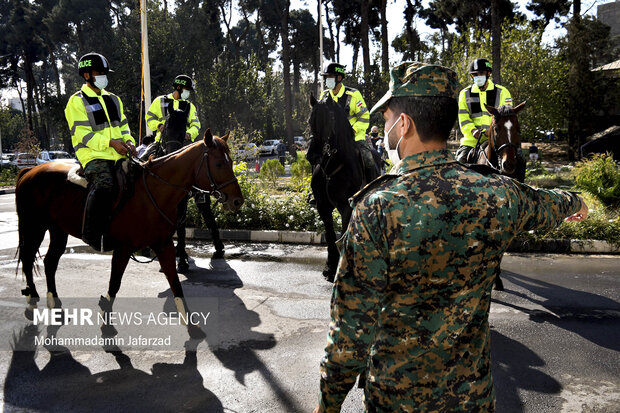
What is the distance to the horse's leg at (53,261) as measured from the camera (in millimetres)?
6082

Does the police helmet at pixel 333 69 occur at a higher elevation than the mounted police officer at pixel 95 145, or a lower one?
higher

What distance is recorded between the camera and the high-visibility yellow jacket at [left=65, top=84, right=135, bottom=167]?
18.6 ft

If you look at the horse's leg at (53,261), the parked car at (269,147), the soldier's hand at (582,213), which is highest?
the parked car at (269,147)

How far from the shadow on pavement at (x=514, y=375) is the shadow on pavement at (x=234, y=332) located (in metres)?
1.64

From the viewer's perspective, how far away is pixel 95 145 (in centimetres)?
570

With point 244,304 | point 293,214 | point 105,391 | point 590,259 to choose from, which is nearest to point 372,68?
point 293,214

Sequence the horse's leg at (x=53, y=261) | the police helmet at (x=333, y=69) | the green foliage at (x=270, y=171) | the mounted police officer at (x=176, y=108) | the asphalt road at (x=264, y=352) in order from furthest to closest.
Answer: the green foliage at (x=270, y=171)
the mounted police officer at (x=176, y=108)
the police helmet at (x=333, y=69)
the horse's leg at (x=53, y=261)
the asphalt road at (x=264, y=352)

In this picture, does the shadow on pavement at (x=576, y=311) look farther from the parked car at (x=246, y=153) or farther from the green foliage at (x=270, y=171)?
the green foliage at (x=270, y=171)

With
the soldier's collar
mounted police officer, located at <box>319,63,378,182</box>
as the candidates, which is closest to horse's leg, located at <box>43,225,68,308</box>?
mounted police officer, located at <box>319,63,378,182</box>

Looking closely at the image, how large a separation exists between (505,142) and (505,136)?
0.26 ft

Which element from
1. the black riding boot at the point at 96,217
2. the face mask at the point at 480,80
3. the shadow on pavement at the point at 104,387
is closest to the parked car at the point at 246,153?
the face mask at the point at 480,80

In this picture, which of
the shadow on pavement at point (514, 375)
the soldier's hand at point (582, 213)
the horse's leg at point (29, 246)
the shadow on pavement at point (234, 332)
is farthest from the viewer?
the horse's leg at point (29, 246)

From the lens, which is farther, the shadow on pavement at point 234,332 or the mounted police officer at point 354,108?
the mounted police officer at point 354,108

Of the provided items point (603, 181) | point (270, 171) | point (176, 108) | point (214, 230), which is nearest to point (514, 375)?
point (214, 230)
